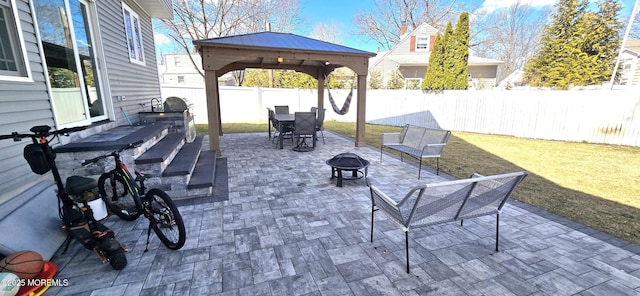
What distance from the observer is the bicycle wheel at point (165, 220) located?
2234mm

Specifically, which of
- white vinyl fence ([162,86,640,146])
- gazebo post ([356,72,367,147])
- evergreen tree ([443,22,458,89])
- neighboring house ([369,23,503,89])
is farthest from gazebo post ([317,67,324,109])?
neighboring house ([369,23,503,89])

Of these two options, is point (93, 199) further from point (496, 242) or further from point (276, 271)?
point (496, 242)

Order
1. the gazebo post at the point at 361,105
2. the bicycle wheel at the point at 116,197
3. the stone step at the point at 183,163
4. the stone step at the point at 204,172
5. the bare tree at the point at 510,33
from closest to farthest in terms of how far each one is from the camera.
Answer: the bicycle wheel at the point at 116,197, the stone step at the point at 183,163, the stone step at the point at 204,172, the gazebo post at the point at 361,105, the bare tree at the point at 510,33

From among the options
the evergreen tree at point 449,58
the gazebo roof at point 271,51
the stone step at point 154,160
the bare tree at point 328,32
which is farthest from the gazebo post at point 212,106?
the bare tree at point 328,32

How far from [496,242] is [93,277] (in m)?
3.32

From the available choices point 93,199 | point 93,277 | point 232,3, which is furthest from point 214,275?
point 232,3

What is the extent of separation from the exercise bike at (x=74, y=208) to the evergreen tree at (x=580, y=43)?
14.1 metres

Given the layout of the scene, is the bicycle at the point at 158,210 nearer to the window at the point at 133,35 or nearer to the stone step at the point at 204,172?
the stone step at the point at 204,172

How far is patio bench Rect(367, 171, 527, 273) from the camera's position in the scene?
78.6 inches

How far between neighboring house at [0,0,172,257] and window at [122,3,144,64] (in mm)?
46

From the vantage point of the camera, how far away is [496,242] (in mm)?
2316

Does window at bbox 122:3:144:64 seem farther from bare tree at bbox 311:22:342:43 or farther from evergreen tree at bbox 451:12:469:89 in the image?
bare tree at bbox 311:22:342:43

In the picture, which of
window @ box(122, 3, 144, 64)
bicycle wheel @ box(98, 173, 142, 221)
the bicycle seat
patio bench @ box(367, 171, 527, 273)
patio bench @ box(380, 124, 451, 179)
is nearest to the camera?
patio bench @ box(367, 171, 527, 273)

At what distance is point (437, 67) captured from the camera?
32.9 feet
